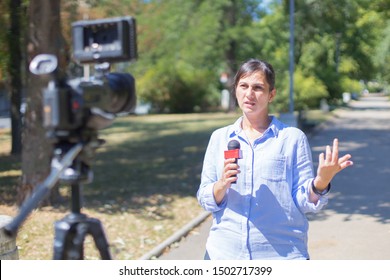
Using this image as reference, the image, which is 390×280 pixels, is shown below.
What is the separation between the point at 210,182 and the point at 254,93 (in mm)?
501

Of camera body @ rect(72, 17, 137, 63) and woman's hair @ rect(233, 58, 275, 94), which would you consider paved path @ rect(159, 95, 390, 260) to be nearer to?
woman's hair @ rect(233, 58, 275, 94)

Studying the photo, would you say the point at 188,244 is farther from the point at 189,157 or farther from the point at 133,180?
the point at 189,157

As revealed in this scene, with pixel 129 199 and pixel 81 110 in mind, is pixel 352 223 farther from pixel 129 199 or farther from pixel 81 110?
pixel 81 110

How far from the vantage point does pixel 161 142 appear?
18.3 metres

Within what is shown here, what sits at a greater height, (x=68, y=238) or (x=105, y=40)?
(x=105, y=40)

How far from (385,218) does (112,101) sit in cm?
621

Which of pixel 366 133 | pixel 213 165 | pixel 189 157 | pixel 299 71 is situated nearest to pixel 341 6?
pixel 366 133

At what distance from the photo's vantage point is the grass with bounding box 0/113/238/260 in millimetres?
6496

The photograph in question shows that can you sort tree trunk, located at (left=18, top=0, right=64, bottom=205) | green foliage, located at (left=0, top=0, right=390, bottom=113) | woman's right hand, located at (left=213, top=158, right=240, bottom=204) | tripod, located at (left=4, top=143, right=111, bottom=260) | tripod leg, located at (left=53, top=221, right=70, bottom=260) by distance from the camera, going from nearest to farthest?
1. tripod, located at (left=4, top=143, right=111, bottom=260)
2. tripod leg, located at (left=53, top=221, right=70, bottom=260)
3. woman's right hand, located at (left=213, top=158, right=240, bottom=204)
4. tree trunk, located at (left=18, top=0, right=64, bottom=205)
5. green foliage, located at (left=0, top=0, right=390, bottom=113)

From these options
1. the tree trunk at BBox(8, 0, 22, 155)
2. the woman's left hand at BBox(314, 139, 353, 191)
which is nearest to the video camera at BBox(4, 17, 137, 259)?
the woman's left hand at BBox(314, 139, 353, 191)

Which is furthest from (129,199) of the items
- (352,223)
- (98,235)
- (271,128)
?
(98,235)

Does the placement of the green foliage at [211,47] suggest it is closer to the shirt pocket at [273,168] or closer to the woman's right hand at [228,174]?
the shirt pocket at [273,168]

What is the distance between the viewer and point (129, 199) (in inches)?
352

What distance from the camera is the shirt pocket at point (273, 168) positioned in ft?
9.23
